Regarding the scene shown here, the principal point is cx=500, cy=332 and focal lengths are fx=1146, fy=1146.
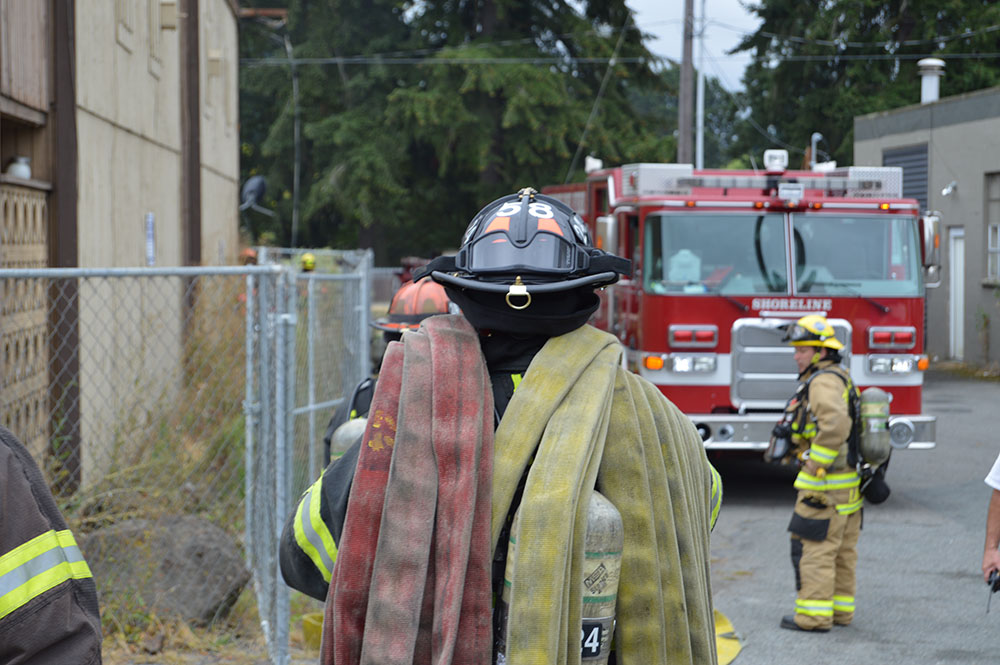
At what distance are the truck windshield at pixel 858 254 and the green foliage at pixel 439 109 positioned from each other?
20.7m

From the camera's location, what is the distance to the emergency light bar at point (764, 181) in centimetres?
996

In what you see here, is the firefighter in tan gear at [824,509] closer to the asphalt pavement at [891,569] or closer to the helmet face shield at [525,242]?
the asphalt pavement at [891,569]

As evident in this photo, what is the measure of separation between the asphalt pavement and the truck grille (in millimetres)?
952

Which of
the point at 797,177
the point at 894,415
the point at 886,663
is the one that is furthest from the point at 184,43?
the point at 886,663

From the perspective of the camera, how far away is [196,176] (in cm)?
1388

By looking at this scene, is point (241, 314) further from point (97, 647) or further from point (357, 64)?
point (357, 64)

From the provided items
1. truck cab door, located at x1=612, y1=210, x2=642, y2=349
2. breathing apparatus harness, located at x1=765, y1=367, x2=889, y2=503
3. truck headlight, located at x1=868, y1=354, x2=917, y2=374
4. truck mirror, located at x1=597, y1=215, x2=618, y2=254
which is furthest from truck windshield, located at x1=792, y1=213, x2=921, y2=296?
breathing apparatus harness, located at x1=765, y1=367, x2=889, y2=503

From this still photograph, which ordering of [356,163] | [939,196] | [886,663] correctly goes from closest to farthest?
[886,663]
[939,196]
[356,163]

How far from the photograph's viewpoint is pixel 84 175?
28.7 feet

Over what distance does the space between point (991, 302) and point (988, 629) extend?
14.6m

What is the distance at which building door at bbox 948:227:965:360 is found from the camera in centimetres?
2073

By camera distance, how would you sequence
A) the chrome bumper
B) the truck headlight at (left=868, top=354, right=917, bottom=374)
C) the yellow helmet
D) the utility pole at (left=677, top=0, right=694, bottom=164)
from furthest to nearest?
the utility pole at (left=677, top=0, right=694, bottom=164) < the truck headlight at (left=868, top=354, right=917, bottom=374) < the chrome bumper < the yellow helmet

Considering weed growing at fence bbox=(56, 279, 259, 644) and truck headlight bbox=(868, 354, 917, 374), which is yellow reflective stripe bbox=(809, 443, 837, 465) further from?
truck headlight bbox=(868, 354, 917, 374)

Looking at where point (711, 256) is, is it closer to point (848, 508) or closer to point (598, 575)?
point (848, 508)
